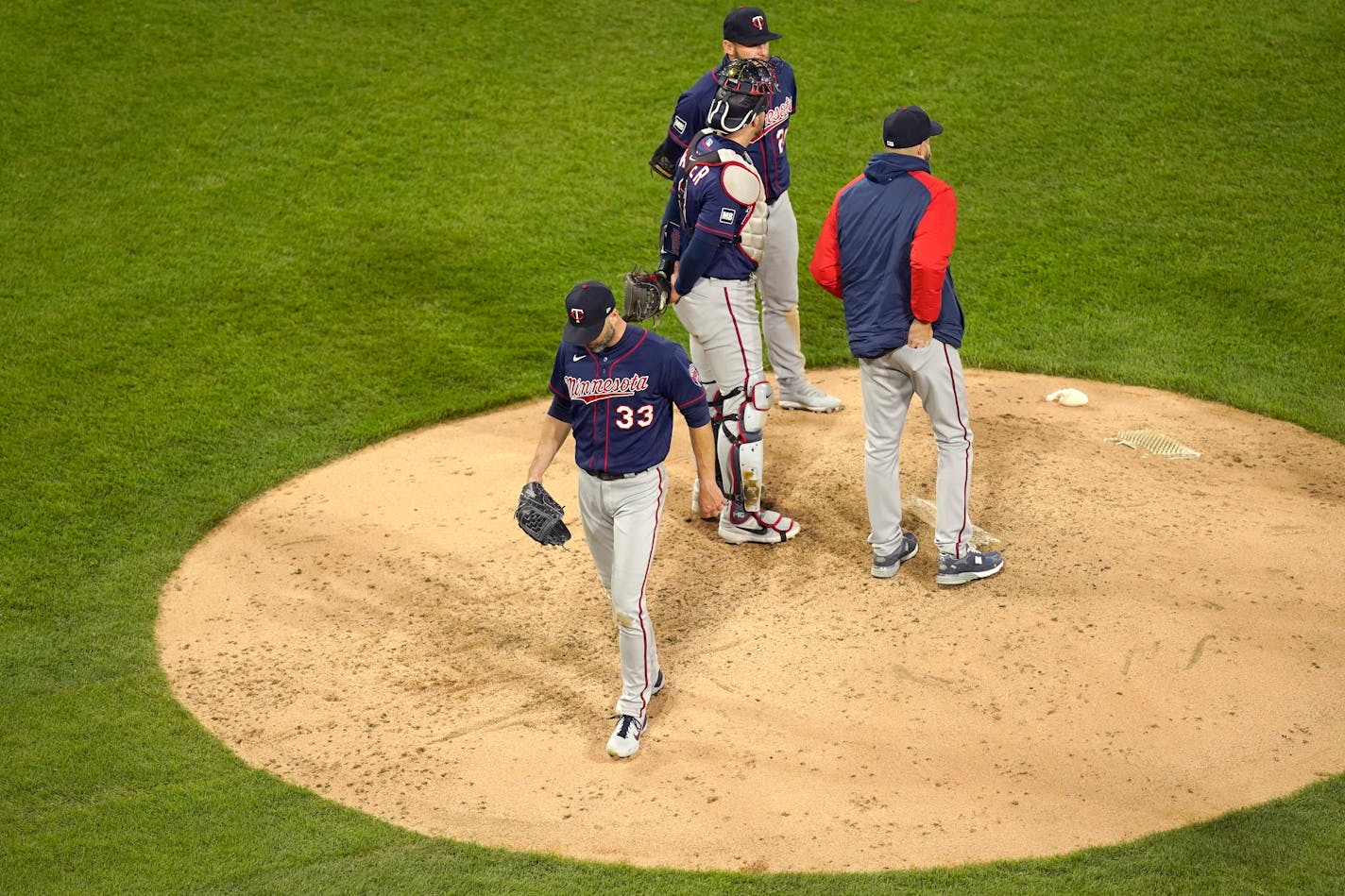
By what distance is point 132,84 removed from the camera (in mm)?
12148

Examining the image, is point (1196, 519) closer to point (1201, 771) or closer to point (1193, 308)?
point (1201, 771)

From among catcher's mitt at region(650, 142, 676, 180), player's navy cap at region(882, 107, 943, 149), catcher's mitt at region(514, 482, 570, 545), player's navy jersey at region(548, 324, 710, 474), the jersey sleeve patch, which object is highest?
player's navy cap at region(882, 107, 943, 149)

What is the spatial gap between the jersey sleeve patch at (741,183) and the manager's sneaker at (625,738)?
2.50 m

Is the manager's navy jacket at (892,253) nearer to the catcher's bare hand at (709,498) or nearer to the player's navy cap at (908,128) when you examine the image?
the player's navy cap at (908,128)

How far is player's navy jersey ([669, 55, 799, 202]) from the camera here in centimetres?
732

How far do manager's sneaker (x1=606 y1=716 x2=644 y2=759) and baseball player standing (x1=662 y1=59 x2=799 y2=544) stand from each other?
1.72 meters

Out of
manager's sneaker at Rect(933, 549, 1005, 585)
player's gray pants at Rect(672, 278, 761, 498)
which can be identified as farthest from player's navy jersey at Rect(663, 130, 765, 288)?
manager's sneaker at Rect(933, 549, 1005, 585)

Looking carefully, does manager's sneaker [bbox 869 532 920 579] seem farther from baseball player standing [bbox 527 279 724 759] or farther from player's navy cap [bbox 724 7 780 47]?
player's navy cap [bbox 724 7 780 47]

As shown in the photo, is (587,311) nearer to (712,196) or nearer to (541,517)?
(541,517)

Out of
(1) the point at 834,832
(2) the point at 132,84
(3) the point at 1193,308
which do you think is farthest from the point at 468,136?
(1) the point at 834,832

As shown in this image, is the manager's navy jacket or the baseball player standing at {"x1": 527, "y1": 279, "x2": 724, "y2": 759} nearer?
the baseball player standing at {"x1": 527, "y1": 279, "x2": 724, "y2": 759}

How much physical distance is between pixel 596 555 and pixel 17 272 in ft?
21.8

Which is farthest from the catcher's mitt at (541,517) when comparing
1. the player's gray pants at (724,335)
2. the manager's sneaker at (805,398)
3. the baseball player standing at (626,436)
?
the manager's sneaker at (805,398)

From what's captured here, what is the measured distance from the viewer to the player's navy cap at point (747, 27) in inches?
277
